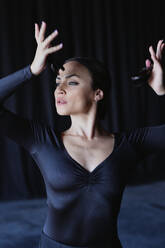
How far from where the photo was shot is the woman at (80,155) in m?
0.92

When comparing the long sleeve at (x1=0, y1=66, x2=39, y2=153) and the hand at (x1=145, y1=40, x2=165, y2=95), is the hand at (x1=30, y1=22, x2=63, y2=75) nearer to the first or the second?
the long sleeve at (x1=0, y1=66, x2=39, y2=153)

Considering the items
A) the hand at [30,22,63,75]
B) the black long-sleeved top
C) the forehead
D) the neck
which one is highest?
the hand at [30,22,63,75]

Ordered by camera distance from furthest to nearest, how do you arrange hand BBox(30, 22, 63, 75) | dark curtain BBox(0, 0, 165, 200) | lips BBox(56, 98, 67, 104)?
dark curtain BBox(0, 0, 165, 200) → lips BBox(56, 98, 67, 104) → hand BBox(30, 22, 63, 75)

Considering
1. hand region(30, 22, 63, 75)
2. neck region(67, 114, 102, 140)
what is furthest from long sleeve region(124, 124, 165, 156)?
hand region(30, 22, 63, 75)

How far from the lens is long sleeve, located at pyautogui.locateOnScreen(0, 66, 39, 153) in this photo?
887mm

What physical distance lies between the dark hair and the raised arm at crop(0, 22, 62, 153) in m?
0.17

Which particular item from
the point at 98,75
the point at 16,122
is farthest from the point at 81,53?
the point at 16,122

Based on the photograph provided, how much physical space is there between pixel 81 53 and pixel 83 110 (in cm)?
184

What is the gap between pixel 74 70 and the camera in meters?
0.99

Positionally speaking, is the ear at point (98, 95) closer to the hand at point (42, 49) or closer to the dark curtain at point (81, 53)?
the hand at point (42, 49)

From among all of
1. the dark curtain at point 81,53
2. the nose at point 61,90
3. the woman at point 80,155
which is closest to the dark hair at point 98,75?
the woman at point 80,155

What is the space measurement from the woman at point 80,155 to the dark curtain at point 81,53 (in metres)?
1.46

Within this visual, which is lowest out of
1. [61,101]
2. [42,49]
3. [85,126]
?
[85,126]

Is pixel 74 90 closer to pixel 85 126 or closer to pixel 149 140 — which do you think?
pixel 85 126
